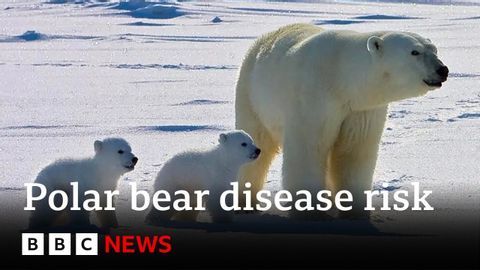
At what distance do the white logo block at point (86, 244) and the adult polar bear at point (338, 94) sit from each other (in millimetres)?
1370

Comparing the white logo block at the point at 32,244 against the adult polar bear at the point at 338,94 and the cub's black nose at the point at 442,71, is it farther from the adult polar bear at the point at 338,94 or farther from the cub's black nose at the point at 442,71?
the cub's black nose at the point at 442,71

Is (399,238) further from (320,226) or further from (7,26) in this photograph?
(7,26)

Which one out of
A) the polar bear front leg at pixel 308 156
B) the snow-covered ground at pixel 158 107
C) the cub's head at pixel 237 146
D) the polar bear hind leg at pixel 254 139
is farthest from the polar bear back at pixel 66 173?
the polar bear hind leg at pixel 254 139

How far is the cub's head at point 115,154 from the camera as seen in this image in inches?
177

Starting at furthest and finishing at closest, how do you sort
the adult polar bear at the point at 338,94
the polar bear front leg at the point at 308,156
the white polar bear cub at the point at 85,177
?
1. the polar bear front leg at the point at 308,156
2. the adult polar bear at the point at 338,94
3. the white polar bear cub at the point at 85,177

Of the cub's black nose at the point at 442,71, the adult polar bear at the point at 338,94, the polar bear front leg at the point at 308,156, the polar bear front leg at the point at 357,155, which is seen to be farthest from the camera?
the polar bear front leg at the point at 357,155

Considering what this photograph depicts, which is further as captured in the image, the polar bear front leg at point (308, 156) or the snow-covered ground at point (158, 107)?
the snow-covered ground at point (158, 107)

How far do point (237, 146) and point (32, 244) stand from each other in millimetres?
1256

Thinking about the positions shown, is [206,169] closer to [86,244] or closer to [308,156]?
[308,156]

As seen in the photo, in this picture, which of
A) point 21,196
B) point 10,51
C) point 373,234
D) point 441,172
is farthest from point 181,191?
point 10,51

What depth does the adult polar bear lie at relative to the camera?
15.0 ft

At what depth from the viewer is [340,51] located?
16.0 feet

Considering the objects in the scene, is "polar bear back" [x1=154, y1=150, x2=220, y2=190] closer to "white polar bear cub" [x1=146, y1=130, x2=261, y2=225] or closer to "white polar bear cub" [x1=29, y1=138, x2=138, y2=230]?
"white polar bear cub" [x1=146, y1=130, x2=261, y2=225]

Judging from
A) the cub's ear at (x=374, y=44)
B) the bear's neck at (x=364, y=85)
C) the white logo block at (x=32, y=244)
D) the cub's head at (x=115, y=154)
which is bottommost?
the white logo block at (x=32, y=244)
